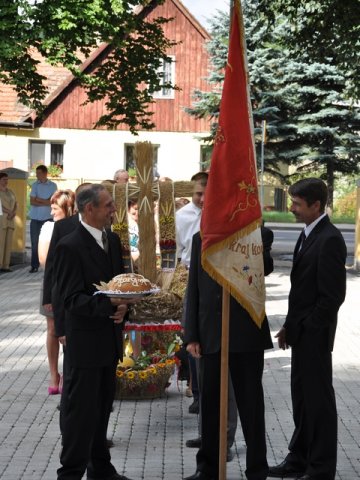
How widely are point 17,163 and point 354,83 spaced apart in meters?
25.7

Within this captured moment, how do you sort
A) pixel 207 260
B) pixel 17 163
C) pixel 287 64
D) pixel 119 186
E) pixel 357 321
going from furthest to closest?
pixel 17 163
pixel 287 64
pixel 357 321
pixel 119 186
pixel 207 260

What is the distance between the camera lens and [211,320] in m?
7.11

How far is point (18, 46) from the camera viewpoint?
2558 cm

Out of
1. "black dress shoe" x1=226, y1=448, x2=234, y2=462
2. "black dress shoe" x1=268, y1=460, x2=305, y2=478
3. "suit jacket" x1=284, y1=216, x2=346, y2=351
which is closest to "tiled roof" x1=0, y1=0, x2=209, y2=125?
"black dress shoe" x1=226, y1=448, x2=234, y2=462

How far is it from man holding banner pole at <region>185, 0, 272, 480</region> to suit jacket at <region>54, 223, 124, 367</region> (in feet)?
1.82

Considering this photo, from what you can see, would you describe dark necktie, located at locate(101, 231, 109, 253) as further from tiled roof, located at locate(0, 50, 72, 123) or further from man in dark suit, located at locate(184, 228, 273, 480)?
tiled roof, located at locate(0, 50, 72, 123)

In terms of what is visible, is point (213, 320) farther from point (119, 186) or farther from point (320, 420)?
point (119, 186)

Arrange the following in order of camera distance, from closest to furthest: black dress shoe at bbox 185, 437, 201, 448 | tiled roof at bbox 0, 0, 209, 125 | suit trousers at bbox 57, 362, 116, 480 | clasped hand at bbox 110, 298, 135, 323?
clasped hand at bbox 110, 298, 135, 323, suit trousers at bbox 57, 362, 116, 480, black dress shoe at bbox 185, 437, 201, 448, tiled roof at bbox 0, 0, 209, 125

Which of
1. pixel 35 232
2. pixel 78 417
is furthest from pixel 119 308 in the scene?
pixel 35 232

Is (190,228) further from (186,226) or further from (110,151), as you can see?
(110,151)

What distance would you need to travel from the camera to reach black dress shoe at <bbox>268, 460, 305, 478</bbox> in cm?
760

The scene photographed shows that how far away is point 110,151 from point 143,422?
42.8m

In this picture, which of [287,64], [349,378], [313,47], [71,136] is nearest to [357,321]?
[349,378]

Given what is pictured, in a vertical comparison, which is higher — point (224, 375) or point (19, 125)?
point (19, 125)
